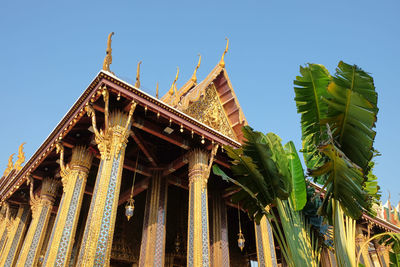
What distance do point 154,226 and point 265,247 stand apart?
125 inches

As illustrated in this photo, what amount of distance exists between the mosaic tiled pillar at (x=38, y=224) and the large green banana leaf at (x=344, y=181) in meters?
7.40

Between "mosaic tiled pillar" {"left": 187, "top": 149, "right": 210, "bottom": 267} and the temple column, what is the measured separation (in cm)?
204

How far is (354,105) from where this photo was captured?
3.34m

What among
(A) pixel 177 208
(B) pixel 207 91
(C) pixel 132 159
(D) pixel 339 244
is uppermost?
(B) pixel 207 91

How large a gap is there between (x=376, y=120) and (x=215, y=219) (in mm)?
6329

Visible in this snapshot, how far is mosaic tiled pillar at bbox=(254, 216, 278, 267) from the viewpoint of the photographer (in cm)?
804

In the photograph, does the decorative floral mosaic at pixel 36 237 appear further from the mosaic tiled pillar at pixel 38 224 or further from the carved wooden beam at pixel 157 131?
the carved wooden beam at pixel 157 131

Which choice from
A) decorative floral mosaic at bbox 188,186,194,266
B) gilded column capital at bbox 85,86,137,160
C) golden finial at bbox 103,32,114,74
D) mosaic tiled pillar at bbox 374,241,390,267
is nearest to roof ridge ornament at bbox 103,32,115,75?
golden finial at bbox 103,32,114,74

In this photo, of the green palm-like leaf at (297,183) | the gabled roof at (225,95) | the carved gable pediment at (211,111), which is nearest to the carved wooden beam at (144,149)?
the carved gable pediment at (211,111)

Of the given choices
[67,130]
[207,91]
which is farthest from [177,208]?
[67,130]

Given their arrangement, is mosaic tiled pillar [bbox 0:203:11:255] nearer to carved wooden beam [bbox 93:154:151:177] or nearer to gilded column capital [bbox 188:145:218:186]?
carved wooden beam [bbox 93:154:151:177]

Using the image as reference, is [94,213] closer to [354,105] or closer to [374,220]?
[354,105]

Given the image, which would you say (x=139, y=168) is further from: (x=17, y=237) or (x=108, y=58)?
(x=17, y=237)

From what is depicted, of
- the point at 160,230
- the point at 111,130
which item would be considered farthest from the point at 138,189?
the point at 111,130
